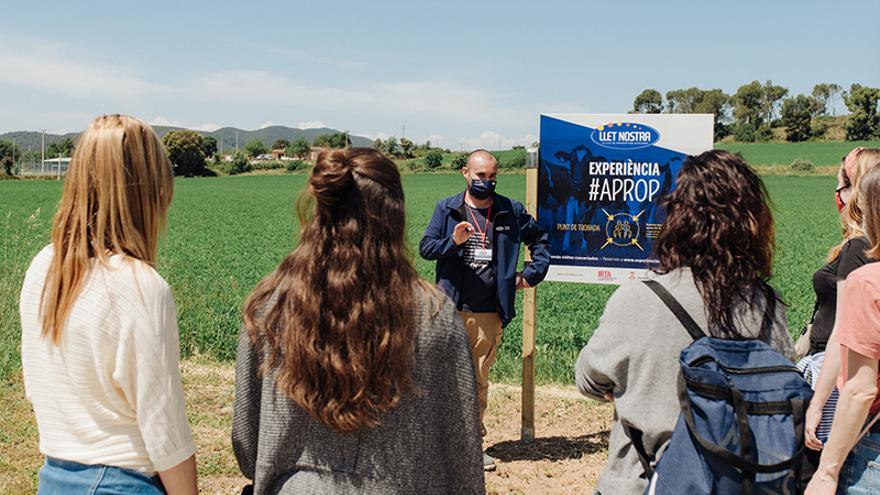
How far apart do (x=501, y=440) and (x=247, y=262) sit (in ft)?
43.2

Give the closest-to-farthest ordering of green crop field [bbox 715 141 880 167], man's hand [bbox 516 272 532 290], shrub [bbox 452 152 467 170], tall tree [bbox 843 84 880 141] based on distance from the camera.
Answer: man's hand [bbox 516 272 532 290], green crop field [bbox 715 141 880 167], shrub [bbox 452 152 467 170], tall tree [bbox 843 84 880 141]

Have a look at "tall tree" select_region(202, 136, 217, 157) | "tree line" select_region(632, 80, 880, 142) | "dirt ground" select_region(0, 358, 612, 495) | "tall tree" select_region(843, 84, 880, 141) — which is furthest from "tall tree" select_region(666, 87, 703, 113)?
"dirt ground" select_region(0, 358, 612, 495)

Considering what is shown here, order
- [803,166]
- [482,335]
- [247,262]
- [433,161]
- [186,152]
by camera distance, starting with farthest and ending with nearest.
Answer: [186,152] < [433,161] < [803,166] < [247,262] < [482,335]

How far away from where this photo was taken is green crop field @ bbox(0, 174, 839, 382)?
875 centimetres

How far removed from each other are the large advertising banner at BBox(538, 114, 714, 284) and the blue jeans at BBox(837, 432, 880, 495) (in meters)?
3.08

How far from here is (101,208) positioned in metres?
2.06

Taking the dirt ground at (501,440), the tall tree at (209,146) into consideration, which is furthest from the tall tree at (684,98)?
the dirt ground at (501,440)

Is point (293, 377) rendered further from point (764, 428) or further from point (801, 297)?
point (801, 297)

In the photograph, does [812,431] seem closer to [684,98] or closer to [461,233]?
[461,233]

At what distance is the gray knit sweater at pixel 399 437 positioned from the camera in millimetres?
2062

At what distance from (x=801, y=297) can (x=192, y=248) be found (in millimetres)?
15974

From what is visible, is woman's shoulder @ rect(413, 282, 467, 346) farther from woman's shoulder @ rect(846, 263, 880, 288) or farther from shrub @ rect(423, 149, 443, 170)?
shrub @ rect(423, 149, 443, 170)

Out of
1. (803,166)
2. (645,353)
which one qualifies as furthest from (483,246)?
(803,166)

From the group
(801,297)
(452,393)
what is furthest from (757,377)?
(801,297)
